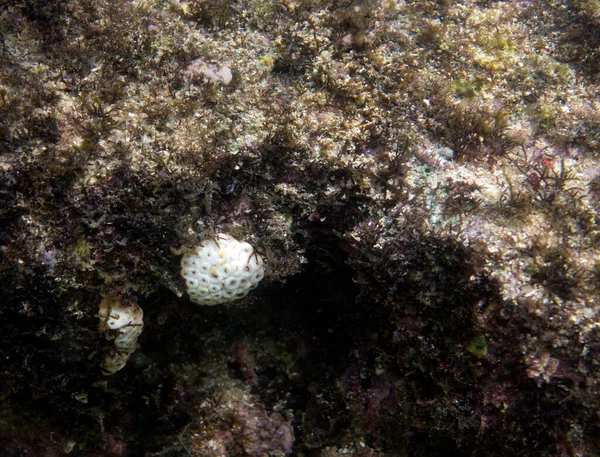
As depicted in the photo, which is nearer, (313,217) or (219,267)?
(219,267)

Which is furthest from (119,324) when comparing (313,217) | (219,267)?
(313,217)

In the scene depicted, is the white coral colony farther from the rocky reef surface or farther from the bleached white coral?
the bleached white coral

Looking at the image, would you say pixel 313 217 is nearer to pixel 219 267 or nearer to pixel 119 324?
pixel 219 267

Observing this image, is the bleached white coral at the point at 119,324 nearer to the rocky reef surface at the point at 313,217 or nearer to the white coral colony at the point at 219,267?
the rocky reef surface at the point at 313,217

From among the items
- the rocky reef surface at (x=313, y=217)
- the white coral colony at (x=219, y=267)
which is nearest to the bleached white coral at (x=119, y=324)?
the rocky reef surface at (x=313, y=217)

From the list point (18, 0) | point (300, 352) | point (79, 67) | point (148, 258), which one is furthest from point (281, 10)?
point (300, 352)

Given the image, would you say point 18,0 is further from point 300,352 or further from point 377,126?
point 300,352
